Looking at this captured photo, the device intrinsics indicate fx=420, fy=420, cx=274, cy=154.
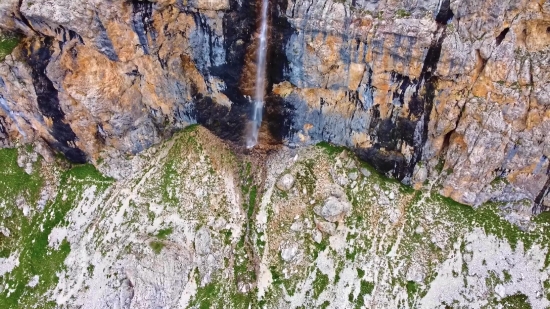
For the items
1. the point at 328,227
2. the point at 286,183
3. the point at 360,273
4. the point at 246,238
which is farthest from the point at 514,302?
the point at 246,238

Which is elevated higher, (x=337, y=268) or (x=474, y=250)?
(x=474, y=250)

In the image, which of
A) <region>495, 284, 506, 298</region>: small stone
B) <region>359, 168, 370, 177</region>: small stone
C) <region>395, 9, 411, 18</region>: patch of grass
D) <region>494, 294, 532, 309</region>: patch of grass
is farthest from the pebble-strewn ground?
<region>395, 9, 411, 18</region>: patch of grass

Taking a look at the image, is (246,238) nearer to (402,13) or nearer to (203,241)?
(203,241)

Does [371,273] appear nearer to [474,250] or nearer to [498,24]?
[474,250]

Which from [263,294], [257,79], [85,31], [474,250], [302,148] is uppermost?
[85,31]

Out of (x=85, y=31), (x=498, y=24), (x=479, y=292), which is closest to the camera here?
(x=498, y=24)

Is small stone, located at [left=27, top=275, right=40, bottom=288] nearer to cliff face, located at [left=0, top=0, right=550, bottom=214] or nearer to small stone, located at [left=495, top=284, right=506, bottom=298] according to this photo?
cliff face, located at [left=0, top=0, right=550, bottom=214]

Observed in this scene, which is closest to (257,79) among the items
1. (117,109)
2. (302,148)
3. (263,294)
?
(302,148)
